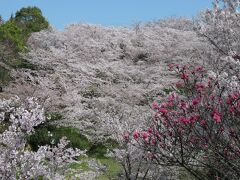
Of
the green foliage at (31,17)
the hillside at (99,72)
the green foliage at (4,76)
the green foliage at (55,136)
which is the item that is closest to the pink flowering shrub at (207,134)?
the hillside at (99,72)

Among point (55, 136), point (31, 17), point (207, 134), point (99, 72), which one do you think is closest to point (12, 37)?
point (99, 72)

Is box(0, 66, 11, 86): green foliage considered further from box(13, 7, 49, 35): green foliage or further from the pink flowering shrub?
the pink flowering shrub

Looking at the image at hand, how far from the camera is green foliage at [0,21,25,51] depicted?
24.7 m

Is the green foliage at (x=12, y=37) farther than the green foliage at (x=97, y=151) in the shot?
Yes

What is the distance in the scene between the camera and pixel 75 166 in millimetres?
16984

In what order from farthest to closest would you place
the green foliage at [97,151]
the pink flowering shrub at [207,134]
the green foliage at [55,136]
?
1. the green foliage at [97,151]
2. the green foliage at [55,136]
3. the pink flowering shrub at [207,134]

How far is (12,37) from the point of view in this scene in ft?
83.9

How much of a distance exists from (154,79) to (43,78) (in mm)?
4968

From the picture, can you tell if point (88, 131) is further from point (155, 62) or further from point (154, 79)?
point (155, 62)

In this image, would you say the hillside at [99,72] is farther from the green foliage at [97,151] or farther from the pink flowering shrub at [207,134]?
the pink flowering shrub at [207,134]

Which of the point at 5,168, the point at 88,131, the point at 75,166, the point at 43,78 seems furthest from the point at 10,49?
the point at 5,168

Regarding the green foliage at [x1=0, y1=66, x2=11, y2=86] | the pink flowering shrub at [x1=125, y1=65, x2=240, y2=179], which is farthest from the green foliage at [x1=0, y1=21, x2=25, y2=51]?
the pink flowering shrub at [x1=125, y1=65, x2=240, y2=179]

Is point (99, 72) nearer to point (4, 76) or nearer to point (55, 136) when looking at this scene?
point (55, 136)

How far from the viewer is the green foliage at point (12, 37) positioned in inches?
974
